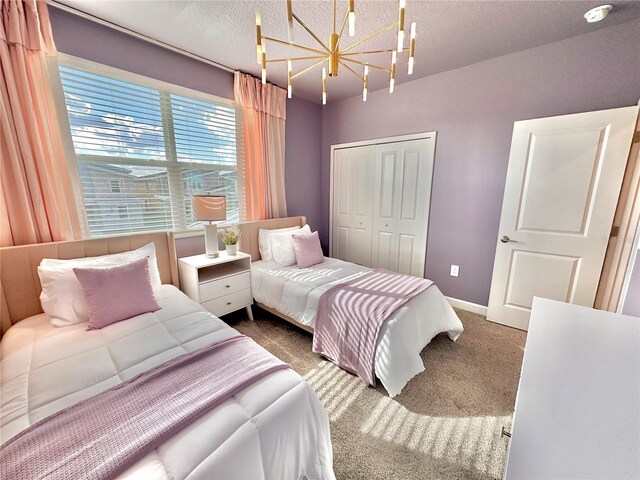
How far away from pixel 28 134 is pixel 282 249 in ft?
6.79

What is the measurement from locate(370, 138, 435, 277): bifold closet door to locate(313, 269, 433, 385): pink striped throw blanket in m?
1.06

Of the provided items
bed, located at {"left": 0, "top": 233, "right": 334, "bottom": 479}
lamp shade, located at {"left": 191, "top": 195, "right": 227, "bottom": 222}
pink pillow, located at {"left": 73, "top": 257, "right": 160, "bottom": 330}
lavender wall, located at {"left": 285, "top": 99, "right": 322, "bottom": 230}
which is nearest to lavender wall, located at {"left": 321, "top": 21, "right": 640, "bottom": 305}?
lavender wall, located at {"left": 285, "top": 99, "right": 322, "bottom": 230}

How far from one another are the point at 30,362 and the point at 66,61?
204 centimetres

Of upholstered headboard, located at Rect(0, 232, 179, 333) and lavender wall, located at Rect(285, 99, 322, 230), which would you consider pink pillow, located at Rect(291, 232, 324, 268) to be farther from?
upholstered headboard, located at Rect(0, 232, 179, 333)

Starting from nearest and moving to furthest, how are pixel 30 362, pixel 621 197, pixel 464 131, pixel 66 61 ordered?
pixel 30 362, pixel 66 61, pixel 621 197, pixel 464 131

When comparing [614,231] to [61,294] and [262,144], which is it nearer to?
[262,144]

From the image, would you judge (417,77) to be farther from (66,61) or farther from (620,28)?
(66,61)

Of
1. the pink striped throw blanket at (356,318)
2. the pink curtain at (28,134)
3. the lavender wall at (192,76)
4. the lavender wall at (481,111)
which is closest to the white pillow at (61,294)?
the pink curtain at (28,134)

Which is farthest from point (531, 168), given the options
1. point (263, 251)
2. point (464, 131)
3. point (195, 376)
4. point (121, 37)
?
point (121, 37)

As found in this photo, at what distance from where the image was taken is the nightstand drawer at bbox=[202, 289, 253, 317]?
2.31 m

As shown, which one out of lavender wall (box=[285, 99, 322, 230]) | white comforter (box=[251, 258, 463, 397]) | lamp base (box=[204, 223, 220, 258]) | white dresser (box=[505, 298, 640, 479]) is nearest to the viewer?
white dresser (box=[505, 298, 640, 479])

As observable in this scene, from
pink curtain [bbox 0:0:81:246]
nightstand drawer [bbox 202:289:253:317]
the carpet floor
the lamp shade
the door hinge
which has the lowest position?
the carpet floor

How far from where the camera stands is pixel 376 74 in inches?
107

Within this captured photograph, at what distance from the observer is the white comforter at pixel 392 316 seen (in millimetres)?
1637
